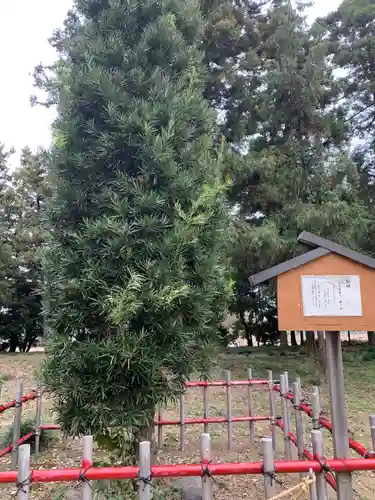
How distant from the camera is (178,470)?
78.8 inches

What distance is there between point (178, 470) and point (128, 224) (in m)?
1.71

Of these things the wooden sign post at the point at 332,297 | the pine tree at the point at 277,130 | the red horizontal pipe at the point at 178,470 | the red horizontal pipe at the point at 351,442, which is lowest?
the red horizontal pipe at the point at 351,442

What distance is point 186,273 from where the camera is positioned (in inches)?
120

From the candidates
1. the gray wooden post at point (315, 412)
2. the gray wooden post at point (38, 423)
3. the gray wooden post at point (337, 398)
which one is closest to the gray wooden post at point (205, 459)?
the gray wooden post at point (337, 398)

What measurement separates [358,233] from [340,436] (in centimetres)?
656

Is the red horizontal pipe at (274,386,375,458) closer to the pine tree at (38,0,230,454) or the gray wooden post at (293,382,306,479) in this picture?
the gray wooden post at (293,382,306,479)

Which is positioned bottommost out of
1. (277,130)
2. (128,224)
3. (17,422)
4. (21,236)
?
(17,422)

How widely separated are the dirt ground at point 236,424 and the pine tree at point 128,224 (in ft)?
2.42

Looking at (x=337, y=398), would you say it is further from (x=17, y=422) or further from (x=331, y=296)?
(x=17, y=422)

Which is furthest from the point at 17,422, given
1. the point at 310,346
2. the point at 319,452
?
the point at 310,346

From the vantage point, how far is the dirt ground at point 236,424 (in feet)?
11.9

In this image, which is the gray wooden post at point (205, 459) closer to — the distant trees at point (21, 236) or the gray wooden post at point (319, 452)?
the gray wooden post at point (319, 452)

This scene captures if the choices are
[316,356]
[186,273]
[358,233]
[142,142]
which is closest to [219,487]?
[186,273]

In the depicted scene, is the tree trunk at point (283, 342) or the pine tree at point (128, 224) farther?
the tree trunk at point (283, 342)
